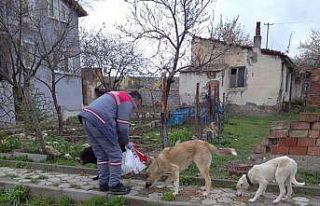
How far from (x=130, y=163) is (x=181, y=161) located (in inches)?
33.1

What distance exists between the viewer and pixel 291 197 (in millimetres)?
5254

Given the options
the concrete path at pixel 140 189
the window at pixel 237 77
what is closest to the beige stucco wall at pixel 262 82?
the window at pixel 237 77

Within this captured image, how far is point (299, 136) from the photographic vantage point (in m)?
5.57

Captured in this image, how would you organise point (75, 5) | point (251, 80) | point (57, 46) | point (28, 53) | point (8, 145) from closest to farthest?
point (8, 145) → point (28, 53) → point (57, 46) → point (75, 5) → point (251, 80)

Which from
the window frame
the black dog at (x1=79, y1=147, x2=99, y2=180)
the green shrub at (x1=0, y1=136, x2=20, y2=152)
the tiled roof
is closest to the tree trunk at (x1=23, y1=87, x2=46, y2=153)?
the green shrub at (x1=0, y1=136, x2=20, y2=152)

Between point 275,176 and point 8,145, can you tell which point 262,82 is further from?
point 275,176

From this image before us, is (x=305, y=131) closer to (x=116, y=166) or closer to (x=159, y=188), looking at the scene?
(x=159, y=188)

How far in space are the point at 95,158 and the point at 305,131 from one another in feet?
11.3

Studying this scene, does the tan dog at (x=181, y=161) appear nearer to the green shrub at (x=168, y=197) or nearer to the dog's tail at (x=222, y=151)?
the dog's tail at (x=222, y=151)

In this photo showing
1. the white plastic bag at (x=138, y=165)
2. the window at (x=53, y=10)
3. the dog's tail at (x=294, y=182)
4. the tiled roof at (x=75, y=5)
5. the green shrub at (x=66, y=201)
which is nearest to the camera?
the dog's tail at (x=294, y=182)

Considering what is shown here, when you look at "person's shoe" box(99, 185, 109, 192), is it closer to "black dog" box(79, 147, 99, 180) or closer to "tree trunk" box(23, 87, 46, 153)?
"black dog" box(79, 147, 99, 180)

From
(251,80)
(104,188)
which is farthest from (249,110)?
(104,188)

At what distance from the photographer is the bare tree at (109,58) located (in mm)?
16359

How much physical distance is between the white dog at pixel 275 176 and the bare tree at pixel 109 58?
1131cm
